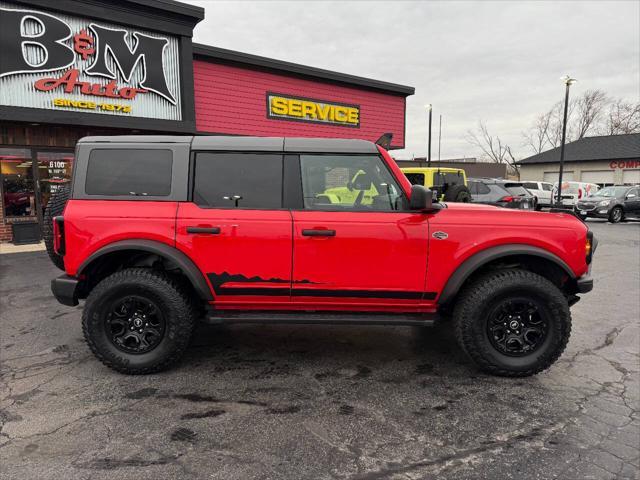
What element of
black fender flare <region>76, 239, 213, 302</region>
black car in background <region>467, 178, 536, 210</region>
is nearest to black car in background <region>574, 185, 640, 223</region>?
black car in background <region>467, 178, 536, 210</region>

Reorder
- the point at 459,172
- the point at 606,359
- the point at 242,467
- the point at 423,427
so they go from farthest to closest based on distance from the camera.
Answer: the point at 459,172
the point at 606,359
the point at 423,427
the point at 242,467

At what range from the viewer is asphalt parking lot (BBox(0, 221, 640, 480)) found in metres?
2.26

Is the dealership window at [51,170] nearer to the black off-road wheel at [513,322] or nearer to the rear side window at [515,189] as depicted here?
the black off-road wheel at [513,322]

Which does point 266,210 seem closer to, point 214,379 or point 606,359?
point 214,379

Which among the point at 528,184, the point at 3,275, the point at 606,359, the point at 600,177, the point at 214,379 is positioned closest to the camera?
the point at 214,379

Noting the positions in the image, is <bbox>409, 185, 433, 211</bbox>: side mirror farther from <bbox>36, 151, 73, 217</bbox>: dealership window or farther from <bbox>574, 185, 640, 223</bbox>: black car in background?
<bbox>574, 185, 640, 223</bbox>: black car in background

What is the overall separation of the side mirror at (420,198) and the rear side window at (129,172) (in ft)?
6.45

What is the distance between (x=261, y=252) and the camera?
325 cm

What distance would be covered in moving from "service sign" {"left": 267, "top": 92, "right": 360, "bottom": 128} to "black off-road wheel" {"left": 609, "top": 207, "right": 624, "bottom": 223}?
11.3m

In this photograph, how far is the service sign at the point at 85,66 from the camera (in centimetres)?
858

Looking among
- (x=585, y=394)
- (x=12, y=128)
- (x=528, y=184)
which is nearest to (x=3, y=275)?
(x=12, y=128)

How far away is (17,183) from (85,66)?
3458 millimetres

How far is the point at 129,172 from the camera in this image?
11.0 ft

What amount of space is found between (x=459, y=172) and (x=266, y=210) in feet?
34.4
